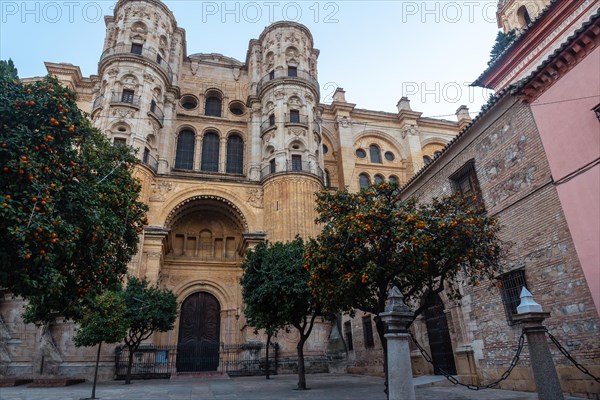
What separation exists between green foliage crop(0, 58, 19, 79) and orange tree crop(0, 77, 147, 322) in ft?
0.52

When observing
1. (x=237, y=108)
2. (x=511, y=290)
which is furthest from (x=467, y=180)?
(x=237, y=108)

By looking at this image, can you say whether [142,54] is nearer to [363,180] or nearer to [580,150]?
[363,180]

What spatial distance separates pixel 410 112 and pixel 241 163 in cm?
1603

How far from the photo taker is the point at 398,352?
5469 millimetres

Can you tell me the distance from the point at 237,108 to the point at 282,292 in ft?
70.4

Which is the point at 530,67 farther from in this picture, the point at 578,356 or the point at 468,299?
the point at 578,356

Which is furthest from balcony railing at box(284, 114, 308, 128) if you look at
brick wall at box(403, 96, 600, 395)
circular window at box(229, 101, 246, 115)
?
brick wall at box(403, 96, 600, 395)

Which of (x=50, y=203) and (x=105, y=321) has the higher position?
(x=50, y=203)

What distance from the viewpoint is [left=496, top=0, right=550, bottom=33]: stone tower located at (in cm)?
1751

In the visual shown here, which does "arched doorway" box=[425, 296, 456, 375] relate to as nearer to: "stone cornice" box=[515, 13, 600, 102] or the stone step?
"stone cornice" box=[515, 13, 600, 102]

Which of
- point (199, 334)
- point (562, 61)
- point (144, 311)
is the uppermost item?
point (562, 61)

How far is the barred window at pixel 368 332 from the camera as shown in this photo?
1642 centimetres

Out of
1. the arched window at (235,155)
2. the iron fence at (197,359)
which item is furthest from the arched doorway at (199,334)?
the arched window at (235,155)

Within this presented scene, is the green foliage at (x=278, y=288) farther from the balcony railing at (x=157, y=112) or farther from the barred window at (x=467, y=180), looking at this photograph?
the balcony railing at (x=157, y=112)
